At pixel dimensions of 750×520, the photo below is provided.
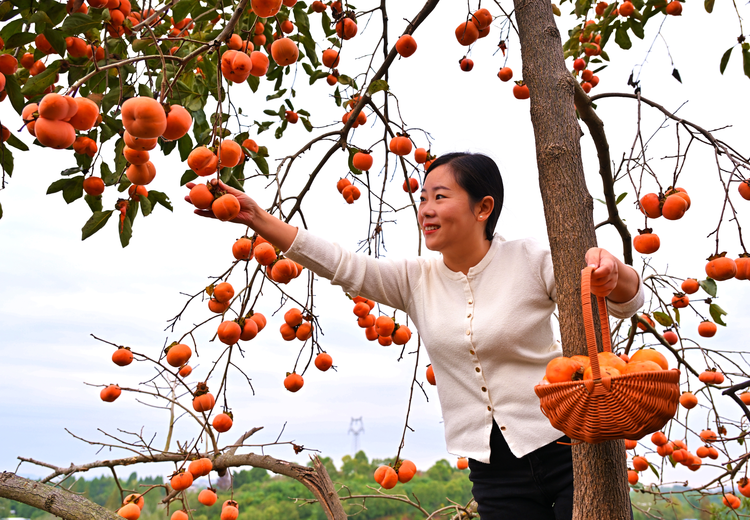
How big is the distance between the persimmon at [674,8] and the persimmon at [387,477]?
2.36 meters

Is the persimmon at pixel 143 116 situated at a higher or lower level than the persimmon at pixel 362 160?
lower

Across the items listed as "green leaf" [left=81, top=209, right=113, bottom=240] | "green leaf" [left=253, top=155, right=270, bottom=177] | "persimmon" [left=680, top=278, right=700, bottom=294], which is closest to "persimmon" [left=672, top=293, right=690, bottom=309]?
"persimmon" [left=680, top=278, right=700, bottom=294]

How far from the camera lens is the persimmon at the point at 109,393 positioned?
7.03 ft

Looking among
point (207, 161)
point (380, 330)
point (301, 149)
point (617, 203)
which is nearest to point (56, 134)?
point (207, 161)

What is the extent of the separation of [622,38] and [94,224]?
2459mm

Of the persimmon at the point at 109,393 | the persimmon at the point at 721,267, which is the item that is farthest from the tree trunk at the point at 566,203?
the persimmon at the point at 109,393

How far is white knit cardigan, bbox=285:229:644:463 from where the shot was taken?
4.45 feet

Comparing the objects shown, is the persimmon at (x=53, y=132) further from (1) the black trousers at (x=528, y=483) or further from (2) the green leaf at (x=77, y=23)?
(1) the black trousers at (x=528, y=483)

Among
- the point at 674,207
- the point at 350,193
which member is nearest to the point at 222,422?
the point at 350,193

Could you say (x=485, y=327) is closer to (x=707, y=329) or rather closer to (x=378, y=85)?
(x=378, y=85)

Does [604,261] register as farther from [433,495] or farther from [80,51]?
[433,495]

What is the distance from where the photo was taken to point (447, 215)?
1.46m

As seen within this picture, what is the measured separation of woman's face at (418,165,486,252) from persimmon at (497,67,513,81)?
4.66ft

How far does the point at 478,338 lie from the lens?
139cm
